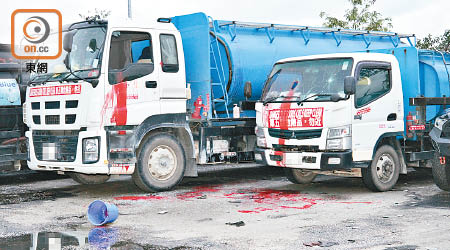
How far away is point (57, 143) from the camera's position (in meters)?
10.4

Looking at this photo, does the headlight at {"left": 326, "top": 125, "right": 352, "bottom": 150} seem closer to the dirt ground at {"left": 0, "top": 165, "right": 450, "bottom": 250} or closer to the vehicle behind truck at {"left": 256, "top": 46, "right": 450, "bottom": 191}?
the vehicle behind truck at {"left": 256, "top": 46, "right": 450, "bottom": 191}

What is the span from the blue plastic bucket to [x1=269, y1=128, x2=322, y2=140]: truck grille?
3494mm

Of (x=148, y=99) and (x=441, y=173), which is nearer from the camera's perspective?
(x=441, y=173)

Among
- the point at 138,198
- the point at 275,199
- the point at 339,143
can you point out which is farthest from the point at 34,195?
the point at 339,143

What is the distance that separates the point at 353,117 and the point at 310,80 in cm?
100

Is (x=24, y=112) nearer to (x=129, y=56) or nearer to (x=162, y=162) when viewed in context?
(x=129, y=56)

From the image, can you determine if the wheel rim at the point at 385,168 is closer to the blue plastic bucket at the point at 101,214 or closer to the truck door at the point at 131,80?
the truck door at the point at 131,80

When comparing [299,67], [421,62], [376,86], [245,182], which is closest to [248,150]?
[245,182]

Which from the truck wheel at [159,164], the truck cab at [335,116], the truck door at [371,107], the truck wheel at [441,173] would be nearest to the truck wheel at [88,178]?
the truck wheel at [159,164]

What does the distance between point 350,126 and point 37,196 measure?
17.5 ft

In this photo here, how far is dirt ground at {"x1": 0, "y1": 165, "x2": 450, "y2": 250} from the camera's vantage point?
6801 millimetres

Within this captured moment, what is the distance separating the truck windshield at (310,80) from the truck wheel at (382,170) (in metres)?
1.34

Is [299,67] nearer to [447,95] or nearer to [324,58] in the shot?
[324,58]

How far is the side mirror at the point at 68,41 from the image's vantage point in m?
10.4
